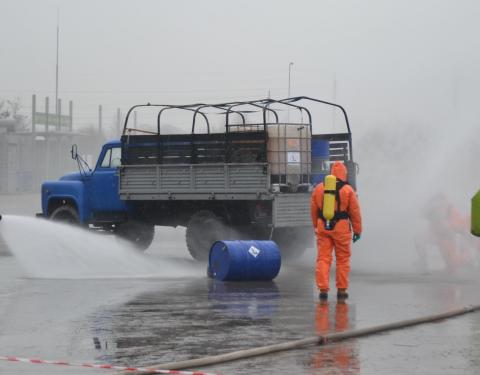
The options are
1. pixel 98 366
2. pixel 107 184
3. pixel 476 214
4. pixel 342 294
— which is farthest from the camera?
pixel 107 184

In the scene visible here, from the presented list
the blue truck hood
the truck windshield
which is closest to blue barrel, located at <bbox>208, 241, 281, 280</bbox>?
the truck windshield

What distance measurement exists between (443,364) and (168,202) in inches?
461

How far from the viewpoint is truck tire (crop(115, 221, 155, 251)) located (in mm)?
20078

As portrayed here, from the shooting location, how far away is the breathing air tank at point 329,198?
486 inches

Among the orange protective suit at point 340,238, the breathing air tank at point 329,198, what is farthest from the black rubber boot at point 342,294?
the breathing air tank at point 329,198

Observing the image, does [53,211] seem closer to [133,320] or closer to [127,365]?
[133,320]

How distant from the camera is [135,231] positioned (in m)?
20.1

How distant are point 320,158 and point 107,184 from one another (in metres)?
4.18

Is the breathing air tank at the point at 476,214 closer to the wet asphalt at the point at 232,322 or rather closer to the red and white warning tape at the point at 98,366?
the wet asphalt at the point at 232,322

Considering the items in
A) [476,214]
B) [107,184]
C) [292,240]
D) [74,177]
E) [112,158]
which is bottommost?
[292,240]

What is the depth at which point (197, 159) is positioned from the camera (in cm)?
1850

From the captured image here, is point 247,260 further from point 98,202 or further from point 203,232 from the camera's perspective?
point 98,202

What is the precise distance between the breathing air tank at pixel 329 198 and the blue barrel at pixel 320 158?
20.1 feet

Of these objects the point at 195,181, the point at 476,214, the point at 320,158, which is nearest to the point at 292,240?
the point at 320,158
